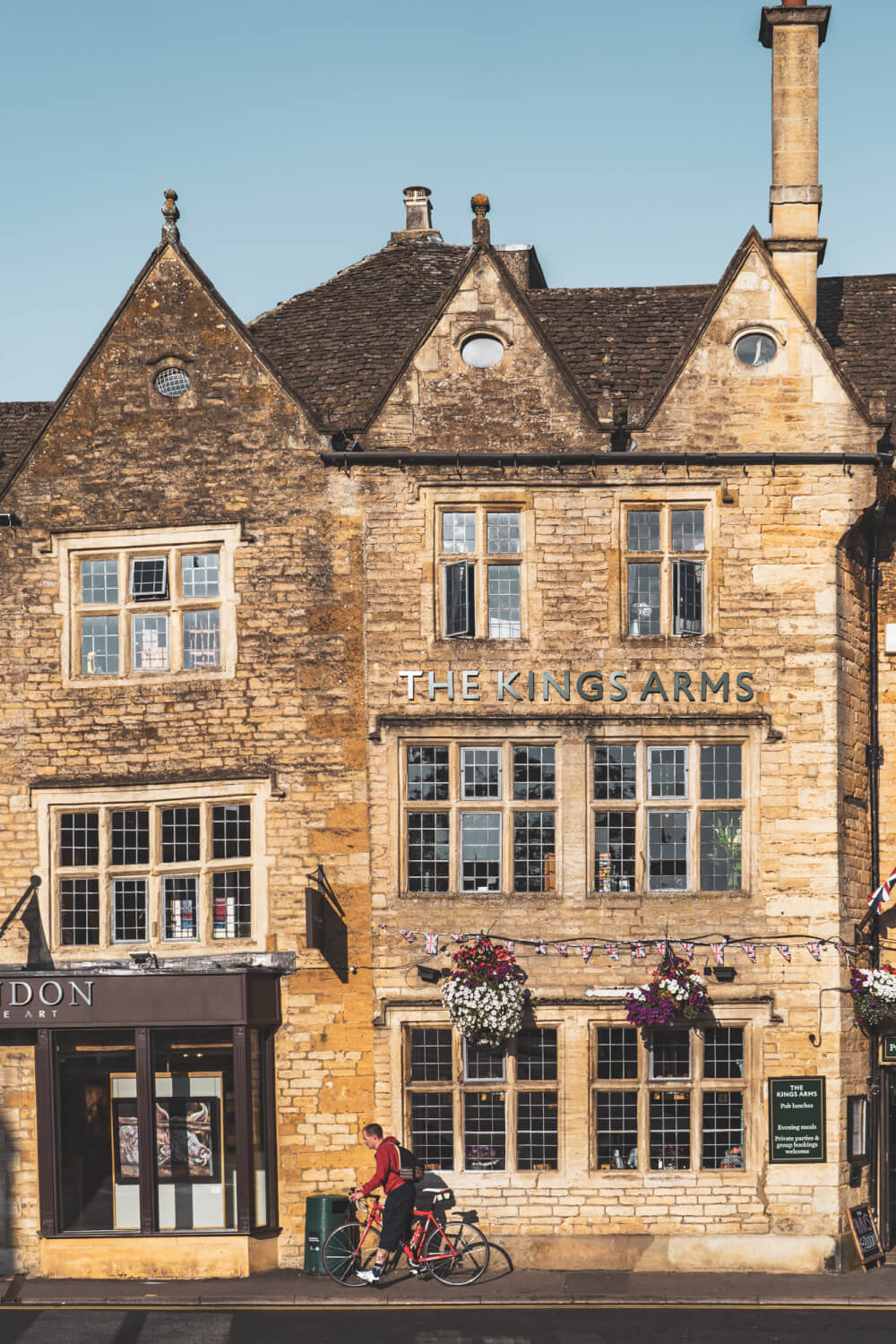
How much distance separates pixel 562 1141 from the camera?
68.4ft

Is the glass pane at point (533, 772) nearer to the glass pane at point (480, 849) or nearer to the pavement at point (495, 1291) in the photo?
the glass pane at point (480, 849)

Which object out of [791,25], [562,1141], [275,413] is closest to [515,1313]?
[562,1141]

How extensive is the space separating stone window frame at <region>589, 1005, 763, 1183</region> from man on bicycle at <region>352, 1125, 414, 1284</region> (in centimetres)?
264

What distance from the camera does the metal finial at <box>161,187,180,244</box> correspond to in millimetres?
22594

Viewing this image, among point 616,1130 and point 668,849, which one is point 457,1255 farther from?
point 668,849

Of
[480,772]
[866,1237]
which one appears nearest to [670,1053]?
[866,1237]

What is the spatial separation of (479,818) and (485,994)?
7.31ft

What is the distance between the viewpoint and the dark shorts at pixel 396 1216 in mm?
19094

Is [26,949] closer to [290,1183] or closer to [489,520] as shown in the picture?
[290,1183]

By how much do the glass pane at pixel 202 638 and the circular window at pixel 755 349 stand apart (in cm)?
719

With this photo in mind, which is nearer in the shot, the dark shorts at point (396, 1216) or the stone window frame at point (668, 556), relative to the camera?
the dark shorts at point (396, 1216)

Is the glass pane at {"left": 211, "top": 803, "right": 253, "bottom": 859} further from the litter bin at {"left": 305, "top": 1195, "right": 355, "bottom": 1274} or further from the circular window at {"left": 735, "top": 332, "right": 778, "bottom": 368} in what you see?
the circular window at {"left": 735, "top": 332, "right": 778, "bottom": 368}

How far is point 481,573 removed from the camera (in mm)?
21625

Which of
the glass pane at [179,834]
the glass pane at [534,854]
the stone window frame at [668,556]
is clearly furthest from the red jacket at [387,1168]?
the stone window frame at [668,556]
